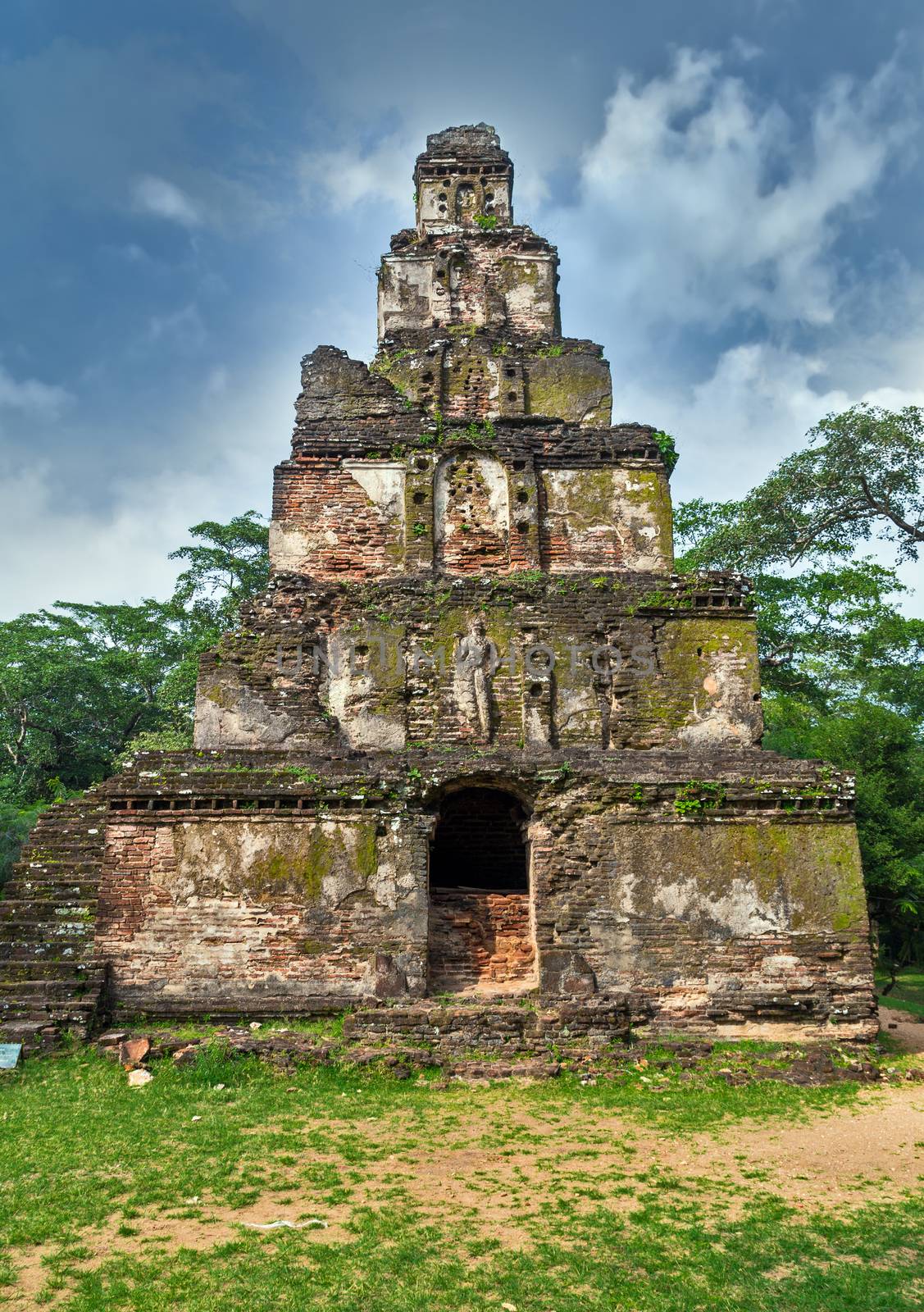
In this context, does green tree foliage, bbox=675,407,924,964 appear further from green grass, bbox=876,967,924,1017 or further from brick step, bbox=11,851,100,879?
brick step, bbox=11,851,100,879

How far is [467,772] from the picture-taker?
484 inches

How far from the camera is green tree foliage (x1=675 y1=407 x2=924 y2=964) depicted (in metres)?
18.7

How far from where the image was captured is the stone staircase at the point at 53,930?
34.3 ft

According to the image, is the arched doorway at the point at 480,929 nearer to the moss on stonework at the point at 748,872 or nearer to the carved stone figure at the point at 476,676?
the carved stone figure at the point at 476,676

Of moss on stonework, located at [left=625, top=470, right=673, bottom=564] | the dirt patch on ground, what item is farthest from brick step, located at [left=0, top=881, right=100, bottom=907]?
the dirt patch on ground

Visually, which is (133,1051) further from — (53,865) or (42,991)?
(53,865)

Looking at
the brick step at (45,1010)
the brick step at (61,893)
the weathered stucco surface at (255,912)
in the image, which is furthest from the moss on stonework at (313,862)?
the brick step at (45,1010)

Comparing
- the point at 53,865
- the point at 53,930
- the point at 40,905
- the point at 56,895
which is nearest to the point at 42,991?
the point at 53,930

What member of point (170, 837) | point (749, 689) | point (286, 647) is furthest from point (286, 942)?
point (749, 689)

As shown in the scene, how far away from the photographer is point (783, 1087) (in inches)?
401

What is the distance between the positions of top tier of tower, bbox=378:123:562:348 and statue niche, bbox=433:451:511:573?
3.41 meters

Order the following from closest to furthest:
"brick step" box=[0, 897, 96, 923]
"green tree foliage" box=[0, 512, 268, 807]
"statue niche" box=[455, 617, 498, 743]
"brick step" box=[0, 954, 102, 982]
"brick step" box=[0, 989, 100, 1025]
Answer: "brick step" box=[0, 989, 100, 1025] < "brick step" box=[0, 954, 102, 982] < "brick step" box=[0, 897, 96, 923] < "statue niche" box=[455, 617, 498, 743] < "green tree foliage" box=[0, 512, 268, 807]

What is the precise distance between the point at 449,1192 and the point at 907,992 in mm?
19208

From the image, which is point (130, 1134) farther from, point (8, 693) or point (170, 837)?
point (8, 693)
